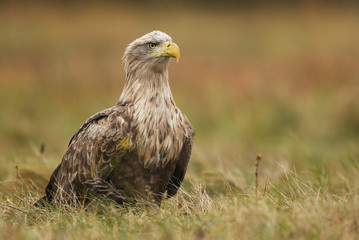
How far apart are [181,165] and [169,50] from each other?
0.86 metres

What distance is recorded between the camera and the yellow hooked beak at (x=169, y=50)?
4.73 metres

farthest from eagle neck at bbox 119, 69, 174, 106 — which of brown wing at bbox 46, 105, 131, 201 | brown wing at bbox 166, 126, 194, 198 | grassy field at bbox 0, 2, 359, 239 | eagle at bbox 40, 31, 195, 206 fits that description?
grassy field at bbox 0, 2, 359, 239

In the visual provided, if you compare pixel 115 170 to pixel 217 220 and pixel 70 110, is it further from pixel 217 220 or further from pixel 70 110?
pixel 70 110

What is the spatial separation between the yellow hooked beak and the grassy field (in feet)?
3.26

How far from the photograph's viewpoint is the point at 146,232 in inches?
145

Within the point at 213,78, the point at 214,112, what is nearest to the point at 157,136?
the point at 214,112

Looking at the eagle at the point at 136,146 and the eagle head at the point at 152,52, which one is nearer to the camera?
the eagle at the point at 136,146

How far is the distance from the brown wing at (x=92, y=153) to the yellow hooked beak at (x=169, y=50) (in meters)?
0.52

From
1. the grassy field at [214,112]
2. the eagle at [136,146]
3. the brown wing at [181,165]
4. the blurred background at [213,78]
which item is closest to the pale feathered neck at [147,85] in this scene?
the eagle at [136,146]

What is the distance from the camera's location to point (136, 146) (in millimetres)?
4531

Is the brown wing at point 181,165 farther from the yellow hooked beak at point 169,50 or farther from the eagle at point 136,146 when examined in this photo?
the yellow hooked beak at point 169,50

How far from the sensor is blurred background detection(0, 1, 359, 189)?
7.53 m

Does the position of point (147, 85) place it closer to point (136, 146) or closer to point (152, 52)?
point (152, 52)

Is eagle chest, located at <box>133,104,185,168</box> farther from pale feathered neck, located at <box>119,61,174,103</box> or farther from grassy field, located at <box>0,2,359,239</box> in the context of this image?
grassy field, located at <box>0,2,359,239</box>
